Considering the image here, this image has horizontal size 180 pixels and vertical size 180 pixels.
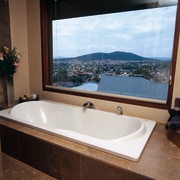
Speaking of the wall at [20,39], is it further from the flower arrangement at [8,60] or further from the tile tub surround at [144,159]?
the tile tub surround at [144,159]

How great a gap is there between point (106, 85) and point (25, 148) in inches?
51.4

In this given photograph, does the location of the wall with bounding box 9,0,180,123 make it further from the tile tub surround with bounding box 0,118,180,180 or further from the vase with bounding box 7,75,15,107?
the tile tub surround with bounding box 0,118,180,180

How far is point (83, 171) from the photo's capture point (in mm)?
1351

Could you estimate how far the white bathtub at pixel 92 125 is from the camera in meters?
1.41

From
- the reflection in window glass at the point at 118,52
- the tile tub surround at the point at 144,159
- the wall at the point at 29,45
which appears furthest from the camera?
the wall at the point at 29,45

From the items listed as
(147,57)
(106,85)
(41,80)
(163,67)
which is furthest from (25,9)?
(163,67)

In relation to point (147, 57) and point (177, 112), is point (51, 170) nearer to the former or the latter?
point (177, 112)

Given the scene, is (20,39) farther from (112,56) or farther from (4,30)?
(112,56)

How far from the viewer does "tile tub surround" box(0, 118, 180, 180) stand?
115 centimetres

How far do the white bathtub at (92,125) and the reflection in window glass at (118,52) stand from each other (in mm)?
392

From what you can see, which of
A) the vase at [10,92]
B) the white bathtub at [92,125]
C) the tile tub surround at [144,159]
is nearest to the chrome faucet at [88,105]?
the white bathtub at [92,125]

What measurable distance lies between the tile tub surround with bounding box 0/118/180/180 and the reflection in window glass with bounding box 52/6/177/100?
2.33 feet

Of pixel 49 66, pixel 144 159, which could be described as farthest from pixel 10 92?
pixel 144 159

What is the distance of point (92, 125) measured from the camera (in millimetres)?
2312
